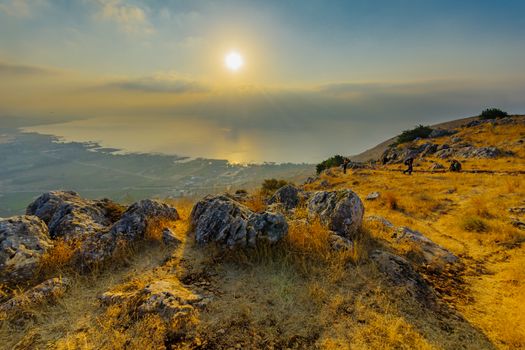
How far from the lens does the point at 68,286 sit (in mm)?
5910

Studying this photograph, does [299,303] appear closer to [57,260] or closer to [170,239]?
[170,239]

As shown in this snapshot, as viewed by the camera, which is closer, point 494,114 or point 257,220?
point 257,220

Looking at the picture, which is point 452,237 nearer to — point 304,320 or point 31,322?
point 304,320

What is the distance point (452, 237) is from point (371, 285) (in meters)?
6.62

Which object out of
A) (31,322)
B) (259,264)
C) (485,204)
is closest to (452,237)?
(485,204)

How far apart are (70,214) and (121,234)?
2.36 metres

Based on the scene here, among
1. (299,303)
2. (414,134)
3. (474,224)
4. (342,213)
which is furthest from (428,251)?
(414,134)

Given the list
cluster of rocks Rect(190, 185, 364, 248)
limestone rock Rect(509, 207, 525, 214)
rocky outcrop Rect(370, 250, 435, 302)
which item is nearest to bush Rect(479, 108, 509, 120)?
limestone rock Rect(509, 207, 525, 214)

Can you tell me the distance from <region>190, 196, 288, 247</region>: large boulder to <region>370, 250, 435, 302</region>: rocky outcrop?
2.67 m

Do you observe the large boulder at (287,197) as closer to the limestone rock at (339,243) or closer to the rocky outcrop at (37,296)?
the limestone rock at (339,243)

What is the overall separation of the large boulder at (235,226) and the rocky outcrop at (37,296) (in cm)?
333

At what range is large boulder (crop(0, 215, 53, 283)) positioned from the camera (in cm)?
598

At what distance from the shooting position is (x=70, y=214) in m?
8.34

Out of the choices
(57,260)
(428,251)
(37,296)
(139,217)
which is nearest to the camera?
(37,296)
